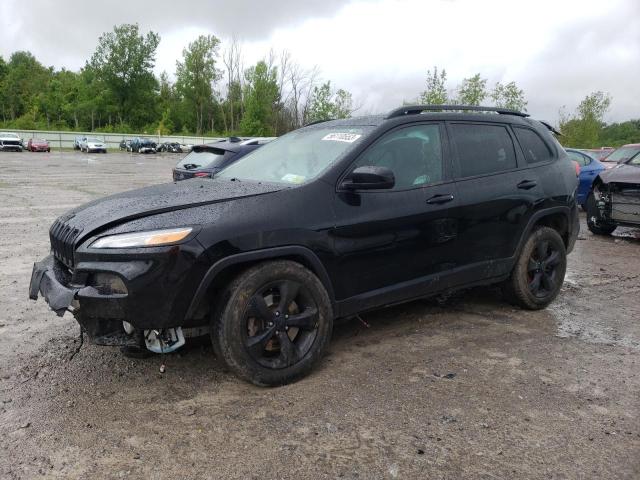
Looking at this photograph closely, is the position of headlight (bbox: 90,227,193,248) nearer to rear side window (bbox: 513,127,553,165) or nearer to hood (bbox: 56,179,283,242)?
hood (bbox: 56,179,283,242)

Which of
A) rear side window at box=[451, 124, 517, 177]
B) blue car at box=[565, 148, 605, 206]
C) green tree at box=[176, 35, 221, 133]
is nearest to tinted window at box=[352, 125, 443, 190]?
rear side window at box=[451, 124, 517, 177]

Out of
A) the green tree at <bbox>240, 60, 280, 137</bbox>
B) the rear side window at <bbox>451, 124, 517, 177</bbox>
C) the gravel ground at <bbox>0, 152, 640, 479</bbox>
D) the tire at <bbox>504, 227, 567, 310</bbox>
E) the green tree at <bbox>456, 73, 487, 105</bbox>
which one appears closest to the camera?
the gravel ground at <bbox>0, 152, 640, 479</bbox>

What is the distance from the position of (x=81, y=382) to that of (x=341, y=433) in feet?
5.51

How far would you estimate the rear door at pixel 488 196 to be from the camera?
4082mm

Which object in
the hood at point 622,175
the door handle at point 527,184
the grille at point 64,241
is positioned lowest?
the grille at point 64,241

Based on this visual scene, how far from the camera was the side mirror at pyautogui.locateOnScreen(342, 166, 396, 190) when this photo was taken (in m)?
3.35

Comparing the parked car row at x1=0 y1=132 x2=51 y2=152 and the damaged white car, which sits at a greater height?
the parked car row at x1=0 y1=132 x2=51 y2=152

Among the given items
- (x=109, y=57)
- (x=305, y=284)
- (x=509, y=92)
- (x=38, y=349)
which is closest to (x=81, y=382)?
(x=38, y=349)

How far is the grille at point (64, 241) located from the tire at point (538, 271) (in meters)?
3.43

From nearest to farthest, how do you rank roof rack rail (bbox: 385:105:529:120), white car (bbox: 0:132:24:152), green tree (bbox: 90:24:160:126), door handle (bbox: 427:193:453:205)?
door handle (bbox: 427:193:453:205), roof rack rail (bbox: 385:105:529:120), white car (bbox: 0:132:24:152), green tree (bbox: 90:24:160:126)

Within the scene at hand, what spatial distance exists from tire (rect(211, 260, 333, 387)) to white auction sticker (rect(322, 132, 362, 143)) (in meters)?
1.09

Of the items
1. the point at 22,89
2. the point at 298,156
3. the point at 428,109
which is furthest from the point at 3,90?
the point at 428,109

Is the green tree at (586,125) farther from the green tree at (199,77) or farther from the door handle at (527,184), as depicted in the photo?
the green tree at (199,77)

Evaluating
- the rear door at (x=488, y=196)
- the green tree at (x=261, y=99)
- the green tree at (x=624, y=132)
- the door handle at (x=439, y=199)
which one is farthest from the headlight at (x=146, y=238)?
the green tree at (x=261, y=99)
